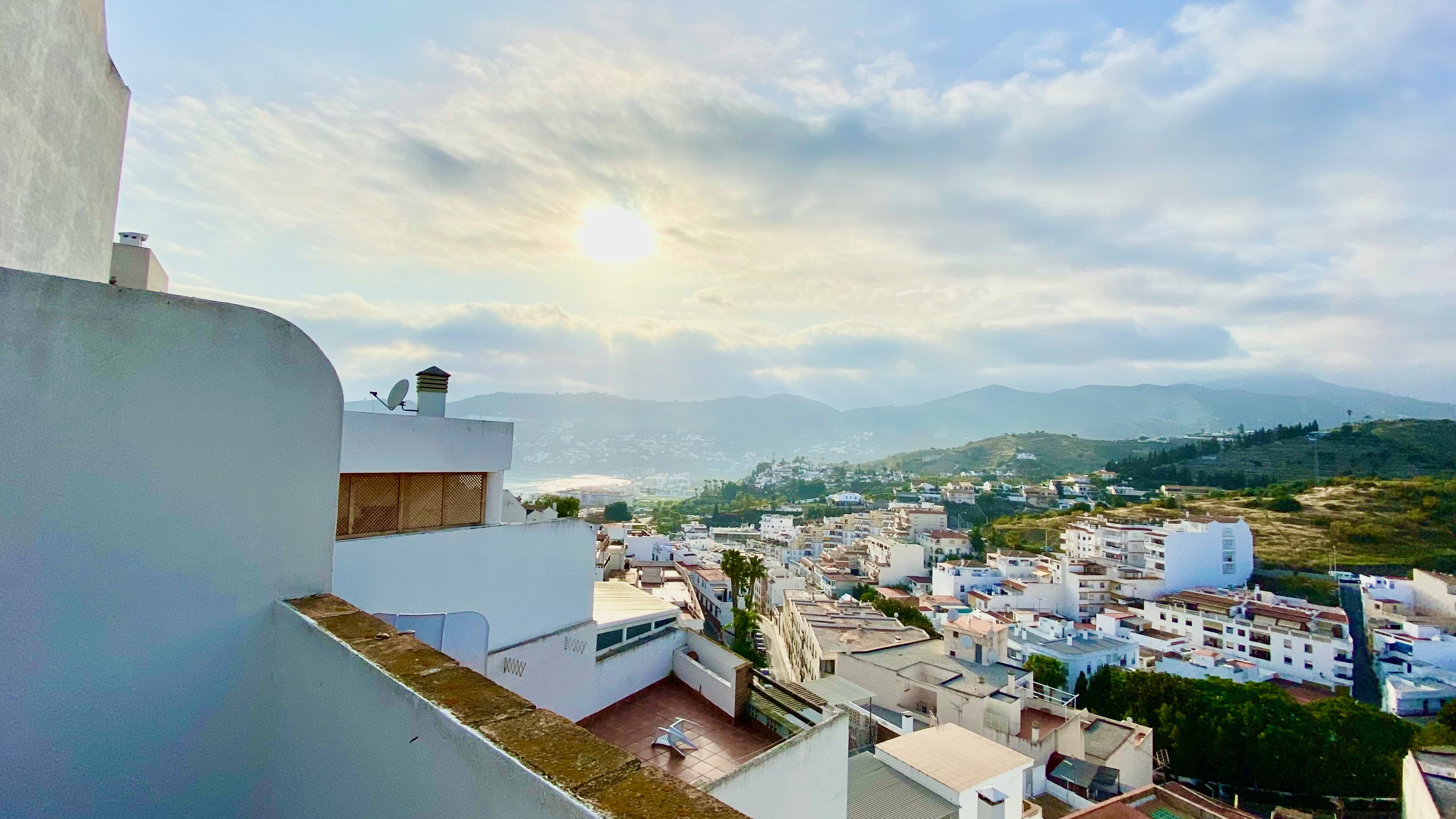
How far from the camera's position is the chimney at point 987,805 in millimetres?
11359

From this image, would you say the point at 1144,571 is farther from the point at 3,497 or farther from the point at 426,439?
the point at 3,497

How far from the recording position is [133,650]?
1808 millimetres

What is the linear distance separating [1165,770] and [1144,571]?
24.1m

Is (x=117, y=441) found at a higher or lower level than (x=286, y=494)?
higher

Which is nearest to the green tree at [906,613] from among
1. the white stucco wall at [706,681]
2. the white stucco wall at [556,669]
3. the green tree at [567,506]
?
the green tree at [567,506]

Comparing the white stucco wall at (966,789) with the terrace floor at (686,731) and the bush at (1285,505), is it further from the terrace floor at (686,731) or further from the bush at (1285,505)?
the bush at (1285,505)

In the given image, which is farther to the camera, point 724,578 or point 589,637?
point 724,578

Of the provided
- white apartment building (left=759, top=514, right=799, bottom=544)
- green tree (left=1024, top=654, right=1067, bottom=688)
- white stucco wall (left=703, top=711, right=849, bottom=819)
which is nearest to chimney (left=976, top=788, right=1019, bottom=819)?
white stucco wall (left=703, top=711, right=849, bottom=819)

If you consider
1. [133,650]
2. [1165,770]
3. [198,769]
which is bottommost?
[1165,770]

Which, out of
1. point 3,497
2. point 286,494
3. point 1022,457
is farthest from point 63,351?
point 1022,457

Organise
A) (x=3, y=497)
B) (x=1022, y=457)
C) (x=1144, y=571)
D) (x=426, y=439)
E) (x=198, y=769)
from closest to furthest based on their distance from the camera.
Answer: (x=3, y=497) → (x=198, y=769) → (x=426, y=439) → (x=1144, y=571) → (x=1022, y=457)

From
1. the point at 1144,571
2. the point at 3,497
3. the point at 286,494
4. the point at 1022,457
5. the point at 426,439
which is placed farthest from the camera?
the point at 1022,457

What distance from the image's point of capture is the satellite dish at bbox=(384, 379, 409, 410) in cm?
678

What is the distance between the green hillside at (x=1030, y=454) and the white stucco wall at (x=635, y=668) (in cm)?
12010
